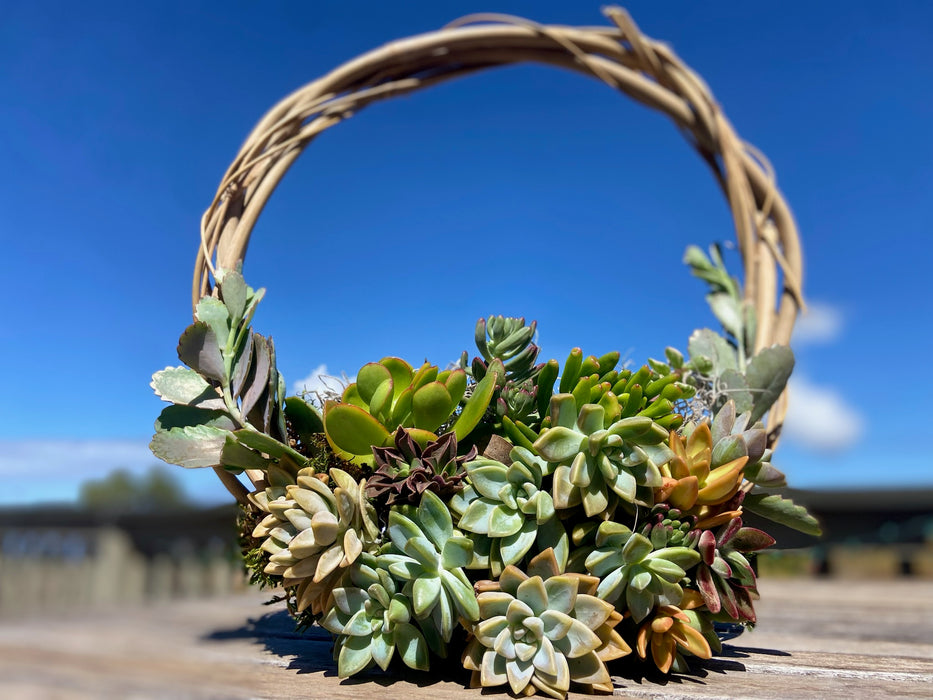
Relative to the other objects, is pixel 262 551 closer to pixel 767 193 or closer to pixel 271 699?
pixel 271 699

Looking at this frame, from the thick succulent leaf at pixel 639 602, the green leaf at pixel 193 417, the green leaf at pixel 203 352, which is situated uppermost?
the green leaf at pixel 203 352

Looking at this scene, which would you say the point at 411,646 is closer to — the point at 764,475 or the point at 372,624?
the point at 372,624

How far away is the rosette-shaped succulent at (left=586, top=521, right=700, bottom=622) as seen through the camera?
525mm

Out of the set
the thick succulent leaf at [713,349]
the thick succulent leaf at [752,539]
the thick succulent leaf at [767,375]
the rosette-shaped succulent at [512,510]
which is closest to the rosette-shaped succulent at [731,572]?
the thick succulent leaf at [752,539]

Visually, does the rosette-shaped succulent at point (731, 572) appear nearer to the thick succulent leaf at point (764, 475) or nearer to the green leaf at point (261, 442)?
the thick succulent leaf at point (764, 475)

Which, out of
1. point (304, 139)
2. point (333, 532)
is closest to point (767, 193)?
point (304, 139)

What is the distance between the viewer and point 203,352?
63cm

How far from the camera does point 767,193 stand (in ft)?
3.17

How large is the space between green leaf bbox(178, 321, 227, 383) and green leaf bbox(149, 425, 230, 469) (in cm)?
5

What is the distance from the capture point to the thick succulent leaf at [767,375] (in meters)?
0.78

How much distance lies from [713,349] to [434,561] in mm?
555

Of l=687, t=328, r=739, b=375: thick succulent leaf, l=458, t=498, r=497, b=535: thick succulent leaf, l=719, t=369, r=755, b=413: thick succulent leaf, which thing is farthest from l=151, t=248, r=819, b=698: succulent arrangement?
l=687, t=328, r=739, b=375: thick succulent leaf

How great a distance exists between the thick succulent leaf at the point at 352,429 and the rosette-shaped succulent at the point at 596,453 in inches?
6.1

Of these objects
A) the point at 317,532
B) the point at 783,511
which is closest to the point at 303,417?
the point at 317,532
